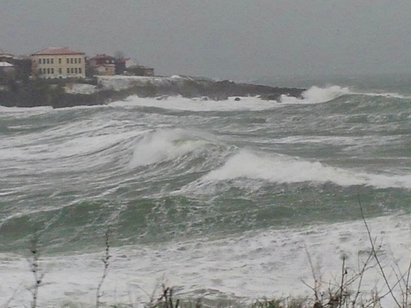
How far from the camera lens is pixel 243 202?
12812 mm

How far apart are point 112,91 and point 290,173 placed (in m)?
49.6

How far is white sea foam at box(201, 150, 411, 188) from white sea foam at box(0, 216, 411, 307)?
340 centimetres

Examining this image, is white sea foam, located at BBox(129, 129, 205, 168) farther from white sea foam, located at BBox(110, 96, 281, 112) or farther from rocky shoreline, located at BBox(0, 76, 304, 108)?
rocky shoreline, located at BBox(0, 76, 304, 108)

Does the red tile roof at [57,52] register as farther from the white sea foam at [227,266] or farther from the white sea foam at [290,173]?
the white sea foam at [227,266]

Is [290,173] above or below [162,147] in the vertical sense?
below

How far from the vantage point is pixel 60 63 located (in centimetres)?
7500

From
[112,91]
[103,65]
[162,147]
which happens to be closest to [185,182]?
[162,147]

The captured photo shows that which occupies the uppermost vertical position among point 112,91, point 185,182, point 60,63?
point 60,63

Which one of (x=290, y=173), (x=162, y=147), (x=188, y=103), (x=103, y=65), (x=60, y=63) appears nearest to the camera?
(x=290, y=173)

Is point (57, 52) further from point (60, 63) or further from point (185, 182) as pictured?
point (185, 182)

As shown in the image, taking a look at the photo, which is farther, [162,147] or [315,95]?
[315,95]

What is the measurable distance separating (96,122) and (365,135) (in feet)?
40.8

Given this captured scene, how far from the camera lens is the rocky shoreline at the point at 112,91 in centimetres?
5788

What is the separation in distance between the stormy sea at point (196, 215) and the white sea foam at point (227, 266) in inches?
0.9
